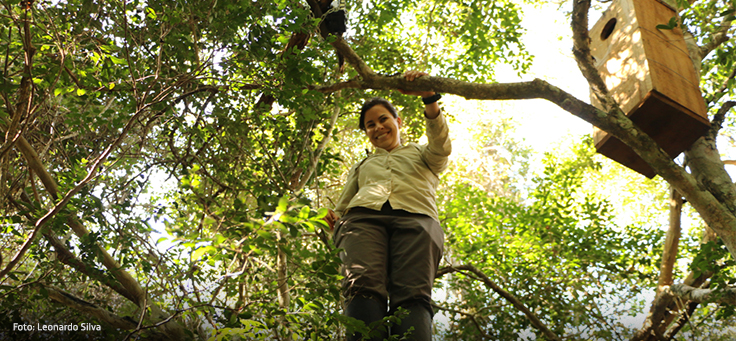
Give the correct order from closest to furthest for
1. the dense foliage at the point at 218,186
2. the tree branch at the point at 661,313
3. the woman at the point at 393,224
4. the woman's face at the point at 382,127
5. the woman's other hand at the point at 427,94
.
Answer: the dense foliage at the point at 218,186
the woman at the point at 393,224
the woman's other hand at the point at 427,94
the woman's face at the point at 382,127
the tree branch at the point at 661,313

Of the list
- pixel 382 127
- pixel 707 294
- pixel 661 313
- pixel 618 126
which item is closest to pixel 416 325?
pixel 382 127

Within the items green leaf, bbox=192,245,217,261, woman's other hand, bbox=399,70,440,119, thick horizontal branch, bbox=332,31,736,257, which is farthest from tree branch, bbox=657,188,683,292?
green leaf, bbox=192,245,217,261

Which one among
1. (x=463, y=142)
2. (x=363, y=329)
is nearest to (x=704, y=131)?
(x=363, y=329)

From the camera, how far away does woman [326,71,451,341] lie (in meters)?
1.79

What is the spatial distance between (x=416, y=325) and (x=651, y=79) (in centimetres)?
170

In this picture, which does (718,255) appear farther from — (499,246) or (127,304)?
(127,304)

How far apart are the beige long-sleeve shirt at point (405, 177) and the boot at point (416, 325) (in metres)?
0.50

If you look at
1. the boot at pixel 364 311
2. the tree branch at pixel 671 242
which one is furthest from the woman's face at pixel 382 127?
the tree branch at pixel 671 242

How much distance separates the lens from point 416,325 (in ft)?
5.59

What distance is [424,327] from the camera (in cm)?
171

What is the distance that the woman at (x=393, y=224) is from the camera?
5.89 ft

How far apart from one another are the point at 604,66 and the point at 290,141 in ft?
6.73

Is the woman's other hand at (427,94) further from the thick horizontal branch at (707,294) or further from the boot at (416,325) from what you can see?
the thick horizontal branch at (707,294)

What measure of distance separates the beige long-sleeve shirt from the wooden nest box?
1.02 meters
